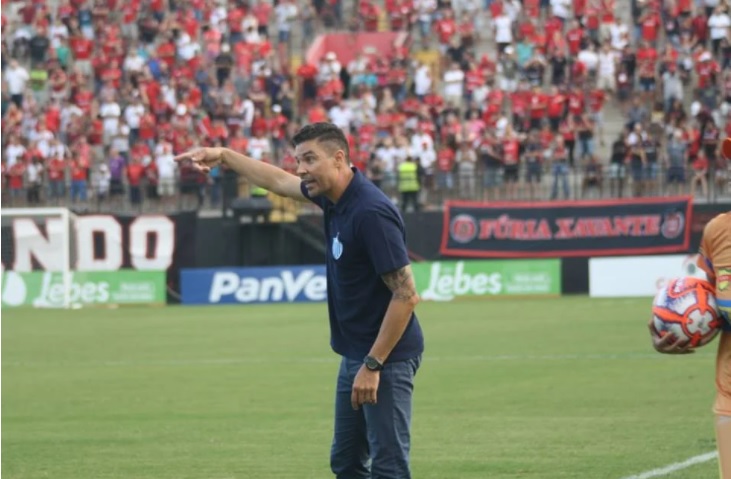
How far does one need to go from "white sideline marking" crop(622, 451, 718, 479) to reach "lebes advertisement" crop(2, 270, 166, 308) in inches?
930

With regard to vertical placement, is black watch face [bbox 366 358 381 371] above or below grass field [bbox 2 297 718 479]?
above

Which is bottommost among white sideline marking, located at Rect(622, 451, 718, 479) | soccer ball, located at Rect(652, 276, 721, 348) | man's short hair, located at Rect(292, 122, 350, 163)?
white sideline marking, located at Rect(622, 451, 718, 479)

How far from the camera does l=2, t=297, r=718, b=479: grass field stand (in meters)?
11.4

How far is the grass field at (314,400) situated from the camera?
11.4m

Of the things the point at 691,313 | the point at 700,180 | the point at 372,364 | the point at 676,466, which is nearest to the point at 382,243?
the point at 372,364

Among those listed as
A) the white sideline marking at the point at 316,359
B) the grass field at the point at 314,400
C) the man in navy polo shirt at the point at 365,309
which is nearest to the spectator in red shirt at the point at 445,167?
the grass field at the point at 314,400

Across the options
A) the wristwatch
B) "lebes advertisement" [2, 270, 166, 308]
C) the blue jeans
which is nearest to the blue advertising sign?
"lebes advertisement" [2, 270, 166, 308]

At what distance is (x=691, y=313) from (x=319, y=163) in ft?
6.21

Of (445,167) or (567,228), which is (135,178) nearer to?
(445,167)

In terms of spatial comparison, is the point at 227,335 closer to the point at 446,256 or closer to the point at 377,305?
the point at 446,256

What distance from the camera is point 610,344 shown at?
20797mm

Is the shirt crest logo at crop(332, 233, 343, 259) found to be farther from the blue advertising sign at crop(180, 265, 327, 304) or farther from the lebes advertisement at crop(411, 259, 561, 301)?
the blue advertising sign at crop(180, 265, 327, 304)

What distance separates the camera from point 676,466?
1072 cm

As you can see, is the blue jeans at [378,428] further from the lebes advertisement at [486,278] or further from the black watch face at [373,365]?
the lebes advertisement at [486,278]
